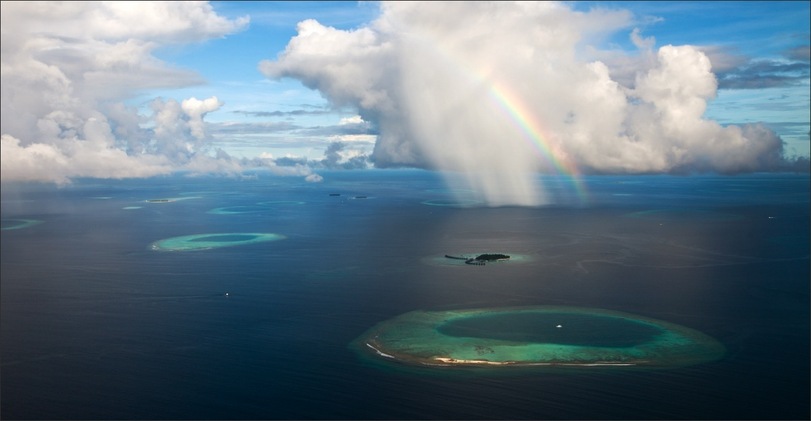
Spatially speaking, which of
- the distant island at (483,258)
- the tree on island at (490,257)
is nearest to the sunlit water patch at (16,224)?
the distant island at (483,258)

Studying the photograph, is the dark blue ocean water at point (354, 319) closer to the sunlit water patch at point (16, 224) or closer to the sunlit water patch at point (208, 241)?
the sunlit water patch at point (208, 241)

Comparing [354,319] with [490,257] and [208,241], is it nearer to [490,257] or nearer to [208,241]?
[490,257]

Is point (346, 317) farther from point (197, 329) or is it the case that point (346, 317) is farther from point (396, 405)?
point (396, 405)

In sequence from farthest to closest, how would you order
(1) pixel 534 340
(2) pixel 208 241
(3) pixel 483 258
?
(2) pixel 208 241, (3) pixel 483 258, (1) pixel 534 340

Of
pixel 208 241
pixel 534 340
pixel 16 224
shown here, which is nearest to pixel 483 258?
pixel 534 340

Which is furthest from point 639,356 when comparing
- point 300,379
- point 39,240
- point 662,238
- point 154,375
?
point 39,240

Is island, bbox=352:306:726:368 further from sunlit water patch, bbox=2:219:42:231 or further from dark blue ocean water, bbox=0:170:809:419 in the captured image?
sunlit water patch, bbox=2:219:42:231
